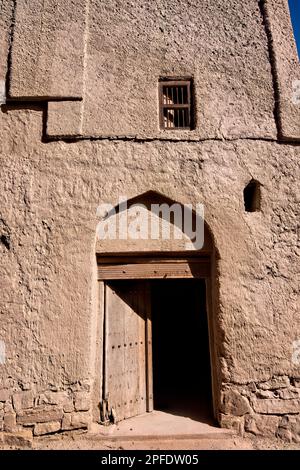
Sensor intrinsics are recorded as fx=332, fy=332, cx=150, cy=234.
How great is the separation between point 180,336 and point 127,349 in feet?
8.55

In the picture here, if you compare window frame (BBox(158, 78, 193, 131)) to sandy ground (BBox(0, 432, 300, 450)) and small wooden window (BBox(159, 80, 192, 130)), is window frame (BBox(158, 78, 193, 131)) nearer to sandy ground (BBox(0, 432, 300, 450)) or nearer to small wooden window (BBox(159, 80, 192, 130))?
small wooden window (BBox(159, 80, 192, 130))

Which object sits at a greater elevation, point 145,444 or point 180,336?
point 180,336

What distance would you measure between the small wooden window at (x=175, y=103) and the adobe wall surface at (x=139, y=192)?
0.13 metres

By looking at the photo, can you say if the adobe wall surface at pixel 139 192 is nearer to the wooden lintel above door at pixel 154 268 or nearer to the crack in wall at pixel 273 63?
the crack in wall at pixel 273 63

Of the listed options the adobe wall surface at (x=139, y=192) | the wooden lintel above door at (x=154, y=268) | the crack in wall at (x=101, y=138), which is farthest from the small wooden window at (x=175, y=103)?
the wooden lintel above door at (x=154, y=268)

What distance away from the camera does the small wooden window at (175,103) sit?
13.8 feet

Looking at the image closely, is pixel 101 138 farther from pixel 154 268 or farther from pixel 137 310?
pixel 137 310

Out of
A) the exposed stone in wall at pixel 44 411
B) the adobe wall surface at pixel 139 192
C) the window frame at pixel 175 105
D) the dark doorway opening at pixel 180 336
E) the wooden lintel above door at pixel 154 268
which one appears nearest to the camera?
the exposed stone in wall at pixel 44 411

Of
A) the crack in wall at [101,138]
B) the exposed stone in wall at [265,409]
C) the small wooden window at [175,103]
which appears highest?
the small wooden window at [175,103]

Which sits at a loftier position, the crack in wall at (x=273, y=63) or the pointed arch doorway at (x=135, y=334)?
the crack in wall at (x=273, y=63)

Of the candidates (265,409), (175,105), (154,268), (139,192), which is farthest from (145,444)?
(175,105)

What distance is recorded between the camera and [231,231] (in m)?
3.78

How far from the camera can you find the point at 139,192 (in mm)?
3820

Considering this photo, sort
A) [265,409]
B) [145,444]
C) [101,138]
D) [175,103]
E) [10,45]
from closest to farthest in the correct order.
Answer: [145,444], [265,409], [101,138], [10,45], [175,103]
